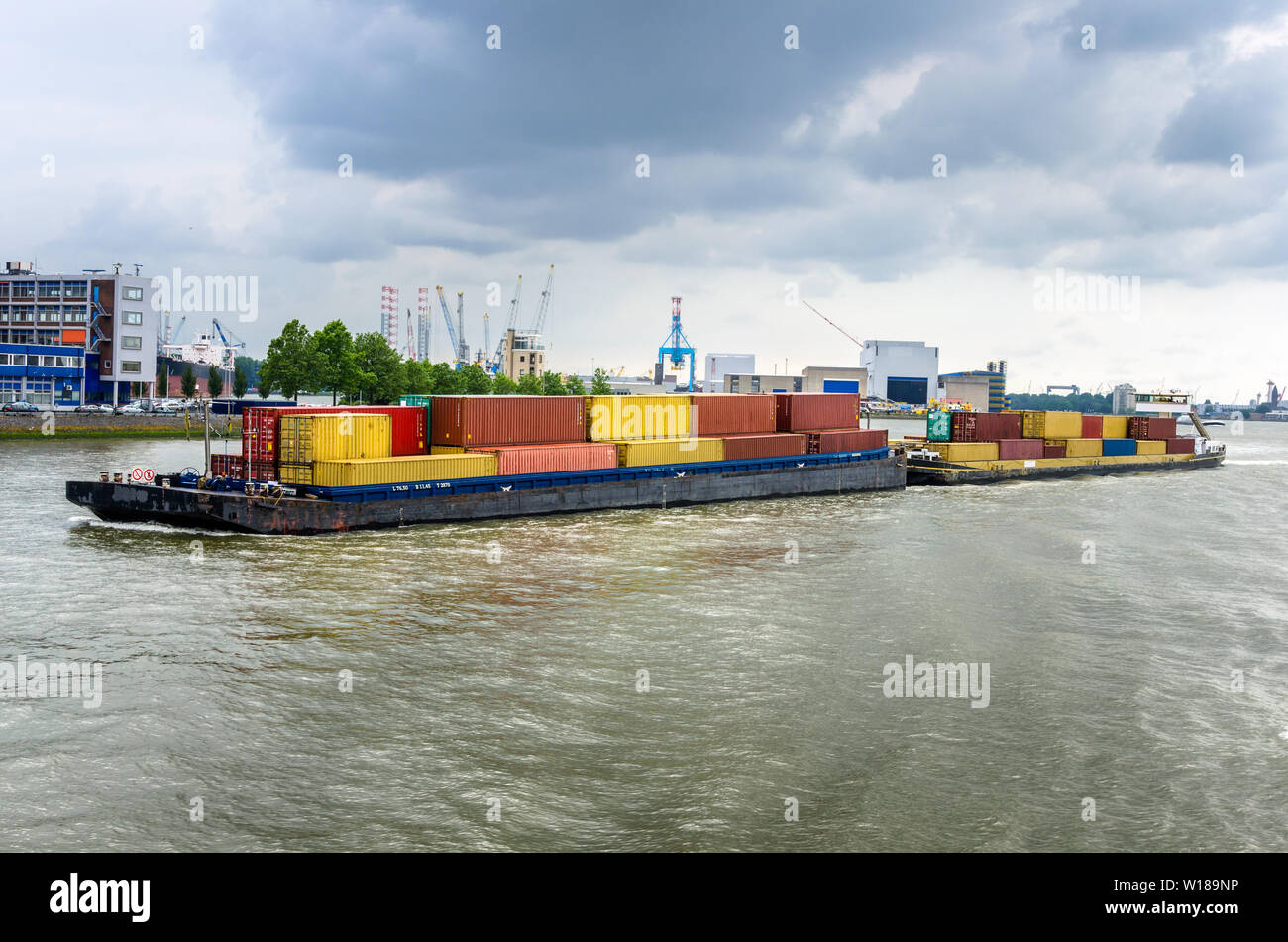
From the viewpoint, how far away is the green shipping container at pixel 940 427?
312 feet

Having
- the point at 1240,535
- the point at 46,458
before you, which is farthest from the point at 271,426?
the point at 1240,535

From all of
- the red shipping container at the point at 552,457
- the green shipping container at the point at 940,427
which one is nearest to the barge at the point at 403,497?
the red shipping container at the point at 552,457

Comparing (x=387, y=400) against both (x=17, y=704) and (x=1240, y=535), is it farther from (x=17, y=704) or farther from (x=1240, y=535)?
(x=17, y=704)

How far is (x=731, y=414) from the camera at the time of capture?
73.8 meters

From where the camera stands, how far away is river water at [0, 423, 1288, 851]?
56.3 feet

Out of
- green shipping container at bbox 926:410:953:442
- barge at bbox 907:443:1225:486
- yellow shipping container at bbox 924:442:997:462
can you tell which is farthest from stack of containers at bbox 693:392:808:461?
green shipping container at bbox 926:410:953:442

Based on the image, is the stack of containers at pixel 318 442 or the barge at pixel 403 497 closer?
the barge at pixel 403 497

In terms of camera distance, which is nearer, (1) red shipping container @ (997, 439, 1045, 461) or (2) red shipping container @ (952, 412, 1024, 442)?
(1) red shipping container @ (997, 439, 1045, 461)

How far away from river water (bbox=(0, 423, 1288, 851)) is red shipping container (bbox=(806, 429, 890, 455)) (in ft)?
103

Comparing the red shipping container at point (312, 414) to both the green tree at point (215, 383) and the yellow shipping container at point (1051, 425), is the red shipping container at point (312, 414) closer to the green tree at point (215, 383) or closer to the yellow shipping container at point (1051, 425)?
the yellow shipping container at point (1051, 425)

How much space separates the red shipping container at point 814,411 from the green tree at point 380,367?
76290mm

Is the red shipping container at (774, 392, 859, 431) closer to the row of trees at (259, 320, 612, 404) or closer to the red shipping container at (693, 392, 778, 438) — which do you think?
the red shipping container at (693, 392, 778, 438)

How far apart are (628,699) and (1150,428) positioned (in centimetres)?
10812

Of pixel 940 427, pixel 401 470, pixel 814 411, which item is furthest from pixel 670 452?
pixel 940 427
